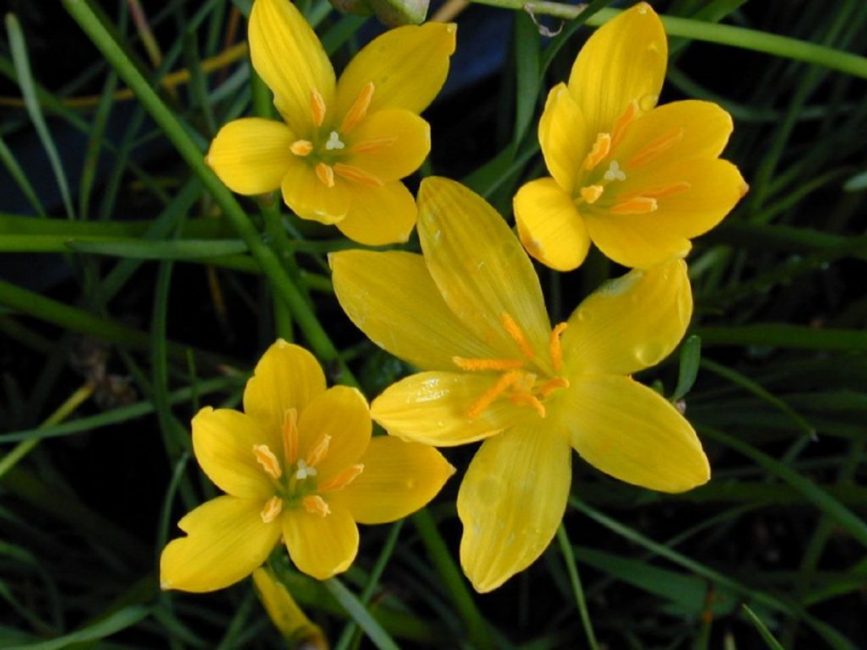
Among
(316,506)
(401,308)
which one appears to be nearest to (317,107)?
(401,308)

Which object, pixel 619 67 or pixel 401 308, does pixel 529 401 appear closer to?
pixel 401 308

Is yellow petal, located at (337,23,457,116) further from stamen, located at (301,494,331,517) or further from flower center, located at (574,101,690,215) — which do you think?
stamen, located at (301,494,331,517)

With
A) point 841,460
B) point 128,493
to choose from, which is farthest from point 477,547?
point 128,493

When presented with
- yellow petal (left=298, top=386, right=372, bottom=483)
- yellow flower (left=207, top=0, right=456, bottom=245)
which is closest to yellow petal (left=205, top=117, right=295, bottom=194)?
yellow flower (left=207, top=0, right=456, bottom=245)

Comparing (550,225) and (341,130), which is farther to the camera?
(341,130)

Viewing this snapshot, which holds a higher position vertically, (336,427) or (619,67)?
(619,67)

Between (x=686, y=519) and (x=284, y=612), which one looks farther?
(x=686, y=519)

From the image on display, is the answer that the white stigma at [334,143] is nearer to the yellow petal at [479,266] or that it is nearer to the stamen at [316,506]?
the yellow petal at [479,266]

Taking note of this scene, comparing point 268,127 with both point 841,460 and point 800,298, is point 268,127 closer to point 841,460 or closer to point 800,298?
point 841,460
